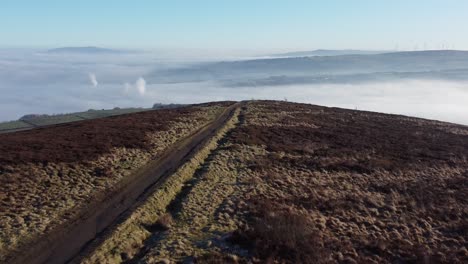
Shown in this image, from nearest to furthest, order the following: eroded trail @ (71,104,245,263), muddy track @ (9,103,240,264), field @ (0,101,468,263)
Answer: eroded trail @ (71,104,245,263) → muddy track @ (9,103,240,264) → field @ (0,101,468,263)

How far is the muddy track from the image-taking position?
16281mm

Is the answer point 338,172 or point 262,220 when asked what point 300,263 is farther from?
point 338,172

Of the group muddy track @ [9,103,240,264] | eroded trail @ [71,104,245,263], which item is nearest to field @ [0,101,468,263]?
eroded trail @ [71,104,245,263]

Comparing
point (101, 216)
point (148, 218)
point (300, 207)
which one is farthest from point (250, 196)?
point (101, 216)

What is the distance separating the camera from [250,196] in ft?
80.1

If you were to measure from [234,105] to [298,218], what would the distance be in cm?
5117

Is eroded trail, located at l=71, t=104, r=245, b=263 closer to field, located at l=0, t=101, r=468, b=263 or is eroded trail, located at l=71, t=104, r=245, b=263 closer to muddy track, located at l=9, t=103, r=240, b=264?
A: field, located at l=0, t=101, r=468, b=263

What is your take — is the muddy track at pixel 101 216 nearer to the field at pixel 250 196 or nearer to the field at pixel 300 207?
the field at pixel 250 196

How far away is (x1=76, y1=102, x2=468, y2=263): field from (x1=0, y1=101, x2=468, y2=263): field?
0.29ft

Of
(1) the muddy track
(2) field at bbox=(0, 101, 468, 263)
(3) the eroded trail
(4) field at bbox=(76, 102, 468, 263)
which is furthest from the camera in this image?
(2) field at bbox=(0, 101, 468, 263)

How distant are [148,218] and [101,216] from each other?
7.90ft

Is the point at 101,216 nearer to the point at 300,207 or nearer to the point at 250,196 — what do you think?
the point at 250,196

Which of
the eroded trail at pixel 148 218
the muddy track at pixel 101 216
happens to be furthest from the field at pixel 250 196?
the muddy track at pixel 101 216

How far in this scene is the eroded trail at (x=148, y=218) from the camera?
16156 millimetres
